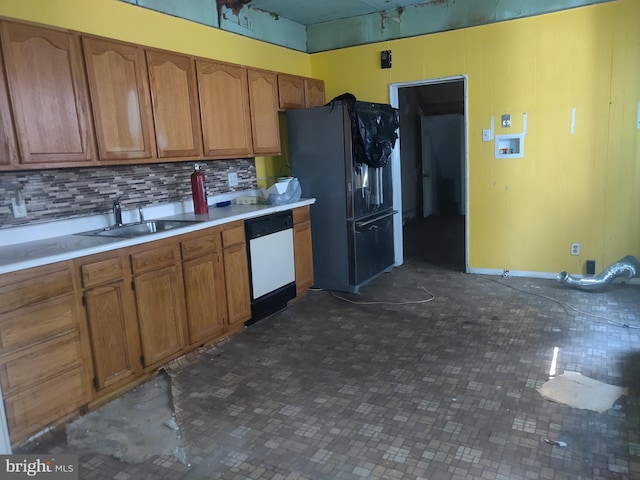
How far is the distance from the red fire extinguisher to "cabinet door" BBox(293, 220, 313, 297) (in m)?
0.90

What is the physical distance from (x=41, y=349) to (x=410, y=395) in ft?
6.46

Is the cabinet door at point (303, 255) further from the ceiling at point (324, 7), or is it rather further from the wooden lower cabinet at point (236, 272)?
the ceiling at point (324, 7)

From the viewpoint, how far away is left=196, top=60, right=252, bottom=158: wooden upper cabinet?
3721 mm

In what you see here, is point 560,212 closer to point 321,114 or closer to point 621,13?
point 621,13

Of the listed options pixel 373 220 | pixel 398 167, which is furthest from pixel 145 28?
pixel 398 167

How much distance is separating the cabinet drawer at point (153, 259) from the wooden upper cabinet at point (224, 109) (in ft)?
3.35

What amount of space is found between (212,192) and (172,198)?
50 cm

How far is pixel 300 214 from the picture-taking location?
443 centimetres

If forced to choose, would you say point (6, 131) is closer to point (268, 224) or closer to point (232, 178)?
point (268, 224)

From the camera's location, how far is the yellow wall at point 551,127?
4.16 m

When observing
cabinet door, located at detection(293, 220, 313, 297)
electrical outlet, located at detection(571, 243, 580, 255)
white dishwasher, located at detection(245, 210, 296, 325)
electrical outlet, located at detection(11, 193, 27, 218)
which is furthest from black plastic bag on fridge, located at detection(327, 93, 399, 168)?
electrical outlet, located at detection(11, 193, 27, 218)

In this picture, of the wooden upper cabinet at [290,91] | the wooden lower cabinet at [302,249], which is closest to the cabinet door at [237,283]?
the wooden lower cabinet at [302,249]

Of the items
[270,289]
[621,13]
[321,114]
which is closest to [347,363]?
[270,289]

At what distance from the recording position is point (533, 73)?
4457mm
